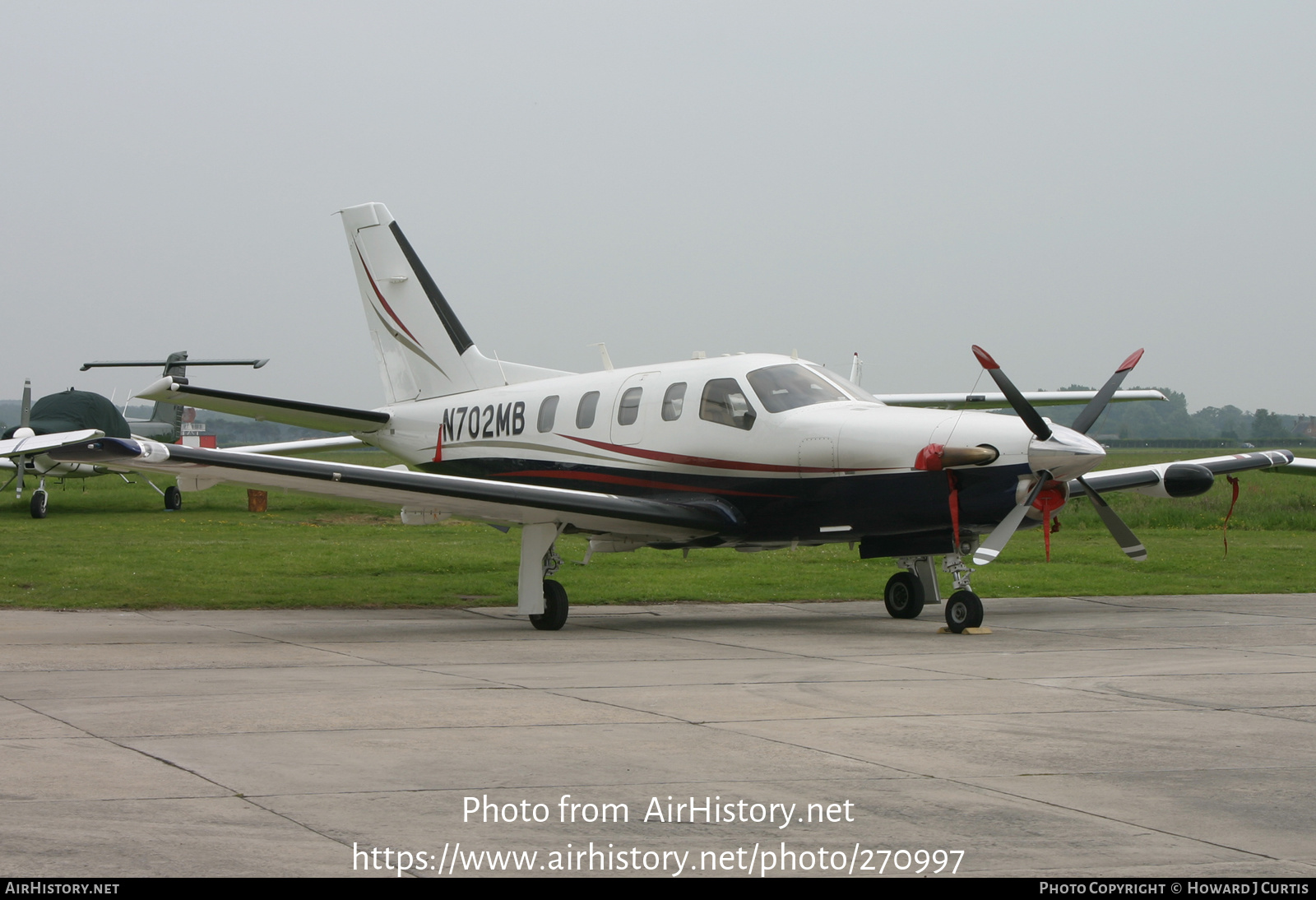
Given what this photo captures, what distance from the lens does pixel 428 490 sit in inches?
504

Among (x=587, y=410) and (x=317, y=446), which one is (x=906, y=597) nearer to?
(x=587, y=410)

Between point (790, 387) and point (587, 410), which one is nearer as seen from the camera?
point (790, 387)

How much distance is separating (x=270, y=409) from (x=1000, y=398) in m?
12.8

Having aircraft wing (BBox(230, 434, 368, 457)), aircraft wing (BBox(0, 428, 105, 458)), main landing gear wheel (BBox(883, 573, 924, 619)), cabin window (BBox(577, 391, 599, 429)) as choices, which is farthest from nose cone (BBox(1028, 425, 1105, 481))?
aircraft wing (BBox(0, 428, 105, 458))

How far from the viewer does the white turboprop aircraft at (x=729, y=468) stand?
12156 millimetres

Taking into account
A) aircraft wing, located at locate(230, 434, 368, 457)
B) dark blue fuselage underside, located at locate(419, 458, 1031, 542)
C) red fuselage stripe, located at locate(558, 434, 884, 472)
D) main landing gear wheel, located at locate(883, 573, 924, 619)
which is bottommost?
main landing gear wheel, located at locate(883, 573, 924, 619)

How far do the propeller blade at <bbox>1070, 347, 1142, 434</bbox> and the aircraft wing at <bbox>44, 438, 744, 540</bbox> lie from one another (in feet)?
12.2

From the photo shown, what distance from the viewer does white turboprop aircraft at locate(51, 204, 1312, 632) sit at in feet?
39.9

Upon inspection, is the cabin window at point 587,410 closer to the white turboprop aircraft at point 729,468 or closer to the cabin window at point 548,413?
the white turboprop aircraft at point 729,468

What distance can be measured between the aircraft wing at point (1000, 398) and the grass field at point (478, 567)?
8.87 ft

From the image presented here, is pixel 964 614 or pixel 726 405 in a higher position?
pixel 726 405

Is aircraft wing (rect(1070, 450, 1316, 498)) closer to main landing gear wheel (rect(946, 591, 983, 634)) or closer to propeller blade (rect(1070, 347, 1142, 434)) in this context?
propeller blade (rect(1070, 347, 1142, 434))

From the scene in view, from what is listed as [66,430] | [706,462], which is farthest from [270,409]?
[66,430]

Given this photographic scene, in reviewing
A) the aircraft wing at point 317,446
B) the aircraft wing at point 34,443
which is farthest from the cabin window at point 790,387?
the aircraft wing at point 34,443
